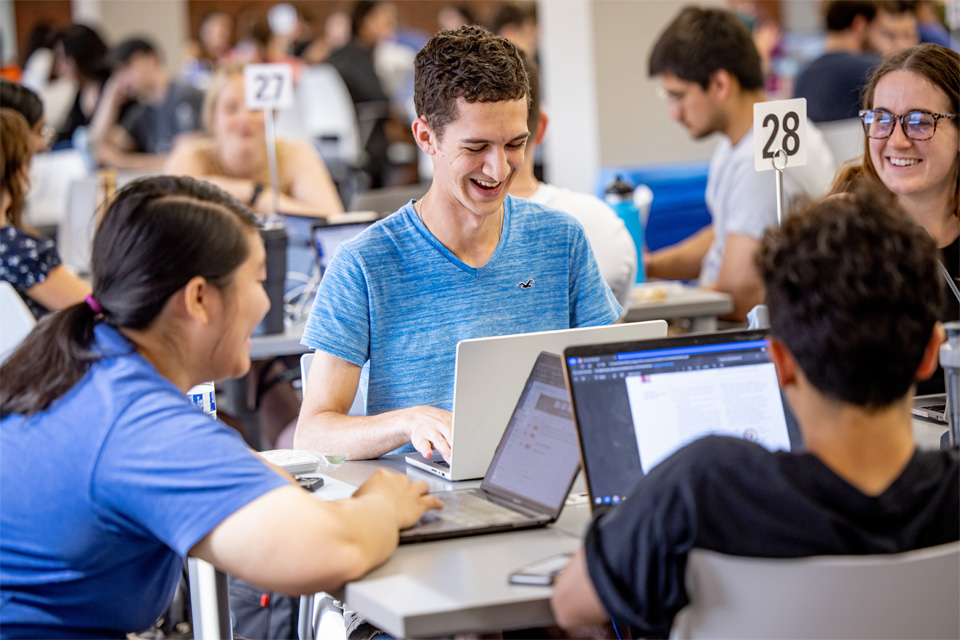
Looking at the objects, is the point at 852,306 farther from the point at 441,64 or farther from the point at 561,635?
the point at 441,64

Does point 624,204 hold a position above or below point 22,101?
below

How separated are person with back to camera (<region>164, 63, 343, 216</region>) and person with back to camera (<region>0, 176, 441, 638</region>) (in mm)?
2771

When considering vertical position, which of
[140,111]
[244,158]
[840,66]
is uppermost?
[140,111]

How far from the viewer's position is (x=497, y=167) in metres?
1.92

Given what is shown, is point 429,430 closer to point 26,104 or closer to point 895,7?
point 26,104

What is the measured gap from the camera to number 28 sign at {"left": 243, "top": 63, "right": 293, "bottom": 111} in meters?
3.57

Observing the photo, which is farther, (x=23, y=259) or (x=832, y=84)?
(x=832, y=84)

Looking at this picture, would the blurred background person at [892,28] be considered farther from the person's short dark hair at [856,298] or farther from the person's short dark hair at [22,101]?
the person's short dark hair at [856,298]

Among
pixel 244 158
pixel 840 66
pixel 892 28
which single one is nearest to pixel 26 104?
pixel 244 158

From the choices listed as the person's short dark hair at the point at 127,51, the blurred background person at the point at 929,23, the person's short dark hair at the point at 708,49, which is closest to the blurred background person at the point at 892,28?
the blurred background person at the point at 929,23

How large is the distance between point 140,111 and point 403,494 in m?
6.43

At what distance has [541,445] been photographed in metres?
1.53

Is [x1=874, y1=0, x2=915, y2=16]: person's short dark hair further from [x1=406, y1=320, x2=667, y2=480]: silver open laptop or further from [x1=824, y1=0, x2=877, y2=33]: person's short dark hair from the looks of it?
[x1=406, y1=320, x2=667, y2=480]: silver open laptop

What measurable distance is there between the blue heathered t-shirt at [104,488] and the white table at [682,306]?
82.3 inches
